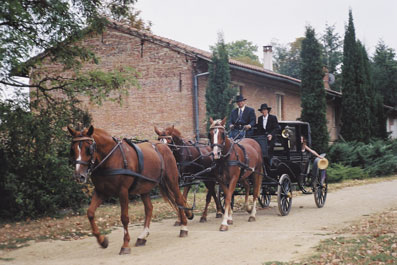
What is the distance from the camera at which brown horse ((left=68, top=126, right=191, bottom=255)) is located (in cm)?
725

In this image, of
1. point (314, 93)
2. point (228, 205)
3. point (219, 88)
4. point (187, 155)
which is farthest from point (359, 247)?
point (314, 93)

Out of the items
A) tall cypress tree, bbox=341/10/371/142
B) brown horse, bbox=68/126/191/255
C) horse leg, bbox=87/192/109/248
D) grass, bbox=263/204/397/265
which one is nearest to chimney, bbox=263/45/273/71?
tall cypress tree, bbox=341/10/371/142

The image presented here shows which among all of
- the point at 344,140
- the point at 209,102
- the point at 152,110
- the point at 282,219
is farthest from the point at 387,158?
the point at 282,219

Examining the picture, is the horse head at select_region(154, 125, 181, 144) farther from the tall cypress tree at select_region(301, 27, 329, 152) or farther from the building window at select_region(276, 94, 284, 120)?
the building window at select_region(276, 94, 284, 120)

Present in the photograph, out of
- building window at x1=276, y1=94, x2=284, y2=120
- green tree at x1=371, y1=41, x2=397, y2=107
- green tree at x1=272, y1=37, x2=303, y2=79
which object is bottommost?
building window at x1=276, y1=94, x2=284, y2=120

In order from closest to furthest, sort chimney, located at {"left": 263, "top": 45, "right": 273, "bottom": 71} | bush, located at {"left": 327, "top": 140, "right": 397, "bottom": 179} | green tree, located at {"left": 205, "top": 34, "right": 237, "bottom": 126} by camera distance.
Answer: green tree, located at {"left": 205, "top": 34, "right": 237, "bottom": 126}
bush, located at {"left": 327, "top": 140, "right": 397, "bottom": 179}
chimney, located at {"left": 263, "top": 45, "right": 273, "bottom": 71}

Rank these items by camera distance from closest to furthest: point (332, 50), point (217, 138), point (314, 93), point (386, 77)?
1. point (217, 138)
2. point (314, 93)
3. point (386, 77)
4. point (332, 50)

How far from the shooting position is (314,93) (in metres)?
24.4

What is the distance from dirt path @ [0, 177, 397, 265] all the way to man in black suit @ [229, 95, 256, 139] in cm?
207

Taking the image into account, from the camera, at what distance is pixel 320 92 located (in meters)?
24.4

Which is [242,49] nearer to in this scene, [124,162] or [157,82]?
[157,82]

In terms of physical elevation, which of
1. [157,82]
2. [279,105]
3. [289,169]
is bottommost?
[289,169]

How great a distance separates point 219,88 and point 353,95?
37.2ft

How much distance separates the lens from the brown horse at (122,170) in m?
7.25
